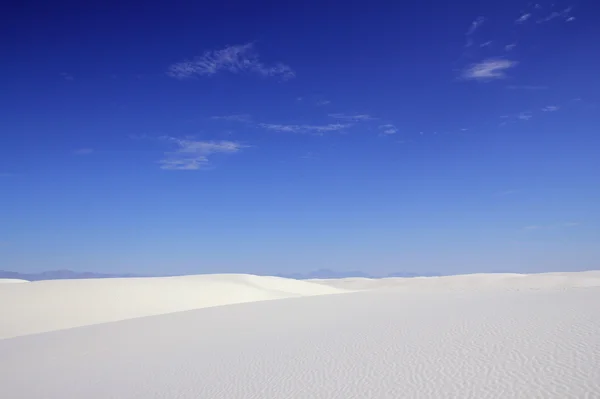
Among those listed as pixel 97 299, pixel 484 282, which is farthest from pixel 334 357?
pixel 484 282

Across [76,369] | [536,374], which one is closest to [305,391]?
[536,374]

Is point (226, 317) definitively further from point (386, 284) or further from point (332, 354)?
point (386, 284)

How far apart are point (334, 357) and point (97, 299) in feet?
59.4

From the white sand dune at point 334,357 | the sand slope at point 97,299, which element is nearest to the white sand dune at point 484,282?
the sand slope at point 97,299

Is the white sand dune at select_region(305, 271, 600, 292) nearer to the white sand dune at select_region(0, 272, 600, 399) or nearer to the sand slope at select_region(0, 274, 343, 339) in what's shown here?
the sand slope at select_region(0, 274, 343, 339)

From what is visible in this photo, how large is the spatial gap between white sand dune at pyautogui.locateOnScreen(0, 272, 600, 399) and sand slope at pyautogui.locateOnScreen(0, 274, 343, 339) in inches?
132

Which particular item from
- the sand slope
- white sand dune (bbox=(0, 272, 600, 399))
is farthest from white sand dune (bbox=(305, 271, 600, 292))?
white sand dune (bbox=(0, 272, 600, 399))

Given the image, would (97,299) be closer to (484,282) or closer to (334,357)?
(334,357)

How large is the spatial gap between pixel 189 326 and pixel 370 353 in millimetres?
8640

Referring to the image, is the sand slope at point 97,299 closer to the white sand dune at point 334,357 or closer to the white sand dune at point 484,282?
the white sand dune at point 334,357

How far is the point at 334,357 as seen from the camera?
394 inches

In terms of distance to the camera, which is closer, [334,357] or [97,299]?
[334,357]

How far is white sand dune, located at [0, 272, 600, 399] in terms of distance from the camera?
7.61 meters

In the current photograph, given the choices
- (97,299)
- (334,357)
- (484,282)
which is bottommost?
(334,357)
